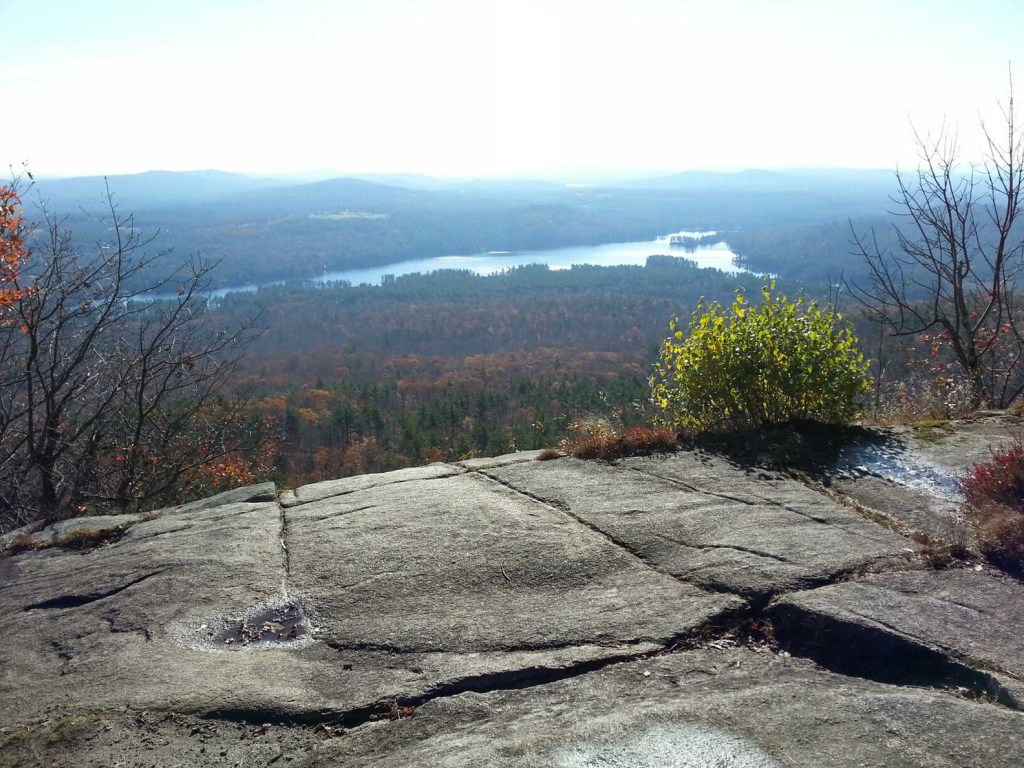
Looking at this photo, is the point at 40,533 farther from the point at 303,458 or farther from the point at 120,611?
the point at 303,458

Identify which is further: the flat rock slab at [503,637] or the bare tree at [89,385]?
the bare tree at [89,385]

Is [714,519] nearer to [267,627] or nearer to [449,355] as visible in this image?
[267,627]

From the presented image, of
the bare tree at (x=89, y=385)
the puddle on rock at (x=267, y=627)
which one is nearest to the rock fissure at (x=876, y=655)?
the puddle on rock at (x=267, y=627)

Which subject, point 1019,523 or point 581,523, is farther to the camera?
point 581,523

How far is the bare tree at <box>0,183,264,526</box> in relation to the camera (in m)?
7.75

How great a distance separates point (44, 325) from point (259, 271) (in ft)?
444

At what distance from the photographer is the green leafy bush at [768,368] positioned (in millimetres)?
5836

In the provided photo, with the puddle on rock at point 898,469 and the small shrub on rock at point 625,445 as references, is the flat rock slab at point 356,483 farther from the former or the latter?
the puddle on rock at point 898,469

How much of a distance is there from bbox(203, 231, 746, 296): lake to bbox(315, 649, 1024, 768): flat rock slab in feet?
429

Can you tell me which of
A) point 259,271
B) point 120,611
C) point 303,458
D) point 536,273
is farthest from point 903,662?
point 259,271

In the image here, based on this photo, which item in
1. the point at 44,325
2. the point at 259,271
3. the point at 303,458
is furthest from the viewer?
the point at 259,271

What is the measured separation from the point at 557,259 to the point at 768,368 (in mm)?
163479

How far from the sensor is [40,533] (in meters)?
5.14

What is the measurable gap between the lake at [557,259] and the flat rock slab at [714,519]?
12842 cm
